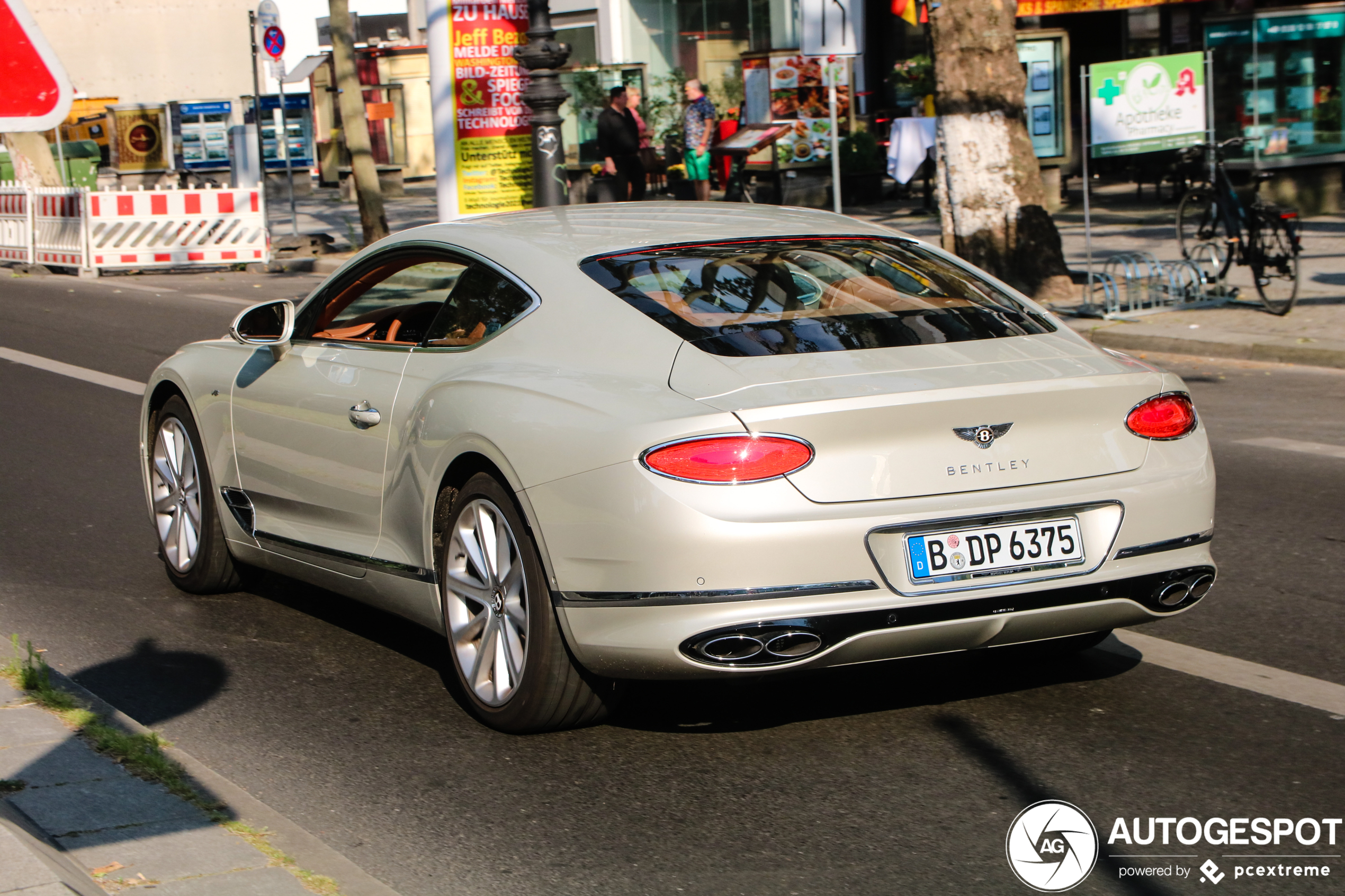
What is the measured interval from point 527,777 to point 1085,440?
5.40 ft

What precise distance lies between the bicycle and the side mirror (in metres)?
9.07

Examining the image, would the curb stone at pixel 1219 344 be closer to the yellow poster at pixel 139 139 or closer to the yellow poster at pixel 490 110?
the yellow poster at pixel 490 110

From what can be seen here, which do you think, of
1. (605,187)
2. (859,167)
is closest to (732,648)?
(605,187)

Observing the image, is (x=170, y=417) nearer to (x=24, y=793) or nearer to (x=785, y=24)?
(x=24, y=793)

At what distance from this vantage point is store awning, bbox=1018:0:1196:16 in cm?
2584

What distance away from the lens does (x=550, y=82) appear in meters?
17.6

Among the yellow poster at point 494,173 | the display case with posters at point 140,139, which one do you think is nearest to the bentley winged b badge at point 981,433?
the yellow poster at point 494,173

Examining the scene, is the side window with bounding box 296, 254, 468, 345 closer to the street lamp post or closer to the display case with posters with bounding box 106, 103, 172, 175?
the street lamp post

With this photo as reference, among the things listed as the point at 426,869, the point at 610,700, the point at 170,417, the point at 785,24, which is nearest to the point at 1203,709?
the point at 610,700

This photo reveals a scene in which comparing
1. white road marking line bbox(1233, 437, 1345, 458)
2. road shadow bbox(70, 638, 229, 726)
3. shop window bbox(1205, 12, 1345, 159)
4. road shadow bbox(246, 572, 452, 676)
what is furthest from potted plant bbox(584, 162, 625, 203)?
road shadow bbox(70, 638, 229, 726)

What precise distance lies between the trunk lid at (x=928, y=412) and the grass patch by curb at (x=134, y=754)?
1.42m

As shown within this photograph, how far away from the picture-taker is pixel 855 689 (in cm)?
491

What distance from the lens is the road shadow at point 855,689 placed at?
15.4 ft

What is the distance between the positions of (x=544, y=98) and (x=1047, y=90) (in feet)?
26.9
